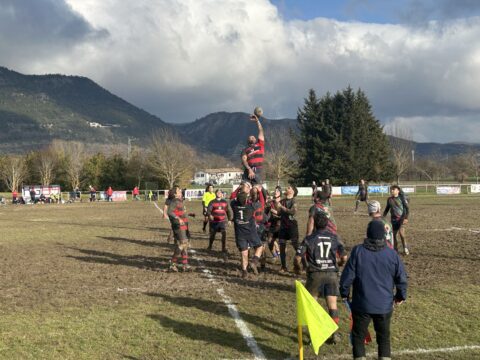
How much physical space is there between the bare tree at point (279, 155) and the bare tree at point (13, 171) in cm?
4513

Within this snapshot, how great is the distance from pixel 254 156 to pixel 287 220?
166cm

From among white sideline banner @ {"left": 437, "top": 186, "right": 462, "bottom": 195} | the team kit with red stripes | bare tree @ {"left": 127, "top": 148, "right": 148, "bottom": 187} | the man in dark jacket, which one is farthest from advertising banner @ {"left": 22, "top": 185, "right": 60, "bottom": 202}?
the man in dark jacket

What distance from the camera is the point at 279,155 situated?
74.8m

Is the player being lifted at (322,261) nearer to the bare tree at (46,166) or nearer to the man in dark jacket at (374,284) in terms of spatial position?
the man in dark jacket at (374,284)

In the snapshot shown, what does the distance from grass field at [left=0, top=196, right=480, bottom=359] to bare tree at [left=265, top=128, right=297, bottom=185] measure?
54230 millimetres

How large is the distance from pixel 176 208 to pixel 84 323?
432cm

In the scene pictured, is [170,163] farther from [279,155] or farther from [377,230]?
[377,230]

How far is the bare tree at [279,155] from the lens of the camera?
71500 mm

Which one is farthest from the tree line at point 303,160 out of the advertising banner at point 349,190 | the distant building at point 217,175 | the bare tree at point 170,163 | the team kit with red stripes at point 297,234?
the distant building at point 217,175

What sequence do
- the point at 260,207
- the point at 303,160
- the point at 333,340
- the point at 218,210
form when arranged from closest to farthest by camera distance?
1. the point at 333,340
2. the point at 260,207
3. the point at 218,210
4. the point at 303,160

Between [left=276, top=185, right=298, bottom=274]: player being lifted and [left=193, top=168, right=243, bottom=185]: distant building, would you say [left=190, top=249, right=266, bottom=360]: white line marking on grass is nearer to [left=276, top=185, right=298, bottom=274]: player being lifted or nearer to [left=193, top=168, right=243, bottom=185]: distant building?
[left=276, top=185, right=298, bottom=274]: player being lifted

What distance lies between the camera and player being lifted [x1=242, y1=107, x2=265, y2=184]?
10.0 metres

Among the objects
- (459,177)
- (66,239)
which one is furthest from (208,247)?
(459,177)

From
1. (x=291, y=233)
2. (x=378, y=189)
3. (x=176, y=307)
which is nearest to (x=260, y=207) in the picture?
(x=291, y=233)
